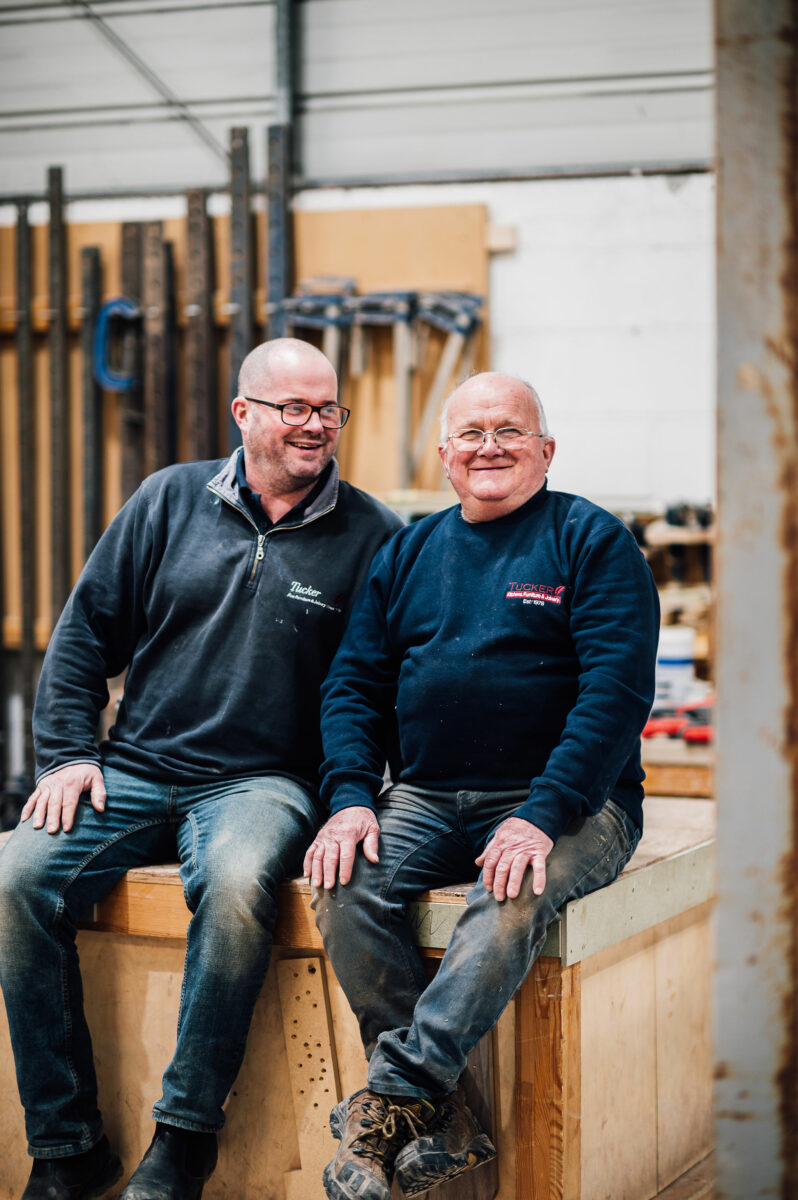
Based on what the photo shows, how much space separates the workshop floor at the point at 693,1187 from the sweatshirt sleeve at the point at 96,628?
1385mm

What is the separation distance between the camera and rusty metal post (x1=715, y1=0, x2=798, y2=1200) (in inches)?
45.8

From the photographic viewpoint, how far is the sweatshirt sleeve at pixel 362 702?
220cm

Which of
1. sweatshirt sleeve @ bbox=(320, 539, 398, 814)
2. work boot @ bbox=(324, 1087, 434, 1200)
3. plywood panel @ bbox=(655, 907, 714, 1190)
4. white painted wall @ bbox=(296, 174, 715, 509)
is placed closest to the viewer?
work boot @ bbox=(324, 1087, 434, 1200)

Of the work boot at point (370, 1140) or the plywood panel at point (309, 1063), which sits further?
the plywood panel at point (309, 1063)

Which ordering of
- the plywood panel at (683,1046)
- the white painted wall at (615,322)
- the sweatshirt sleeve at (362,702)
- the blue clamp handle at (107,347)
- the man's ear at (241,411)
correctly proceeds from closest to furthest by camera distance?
the sweatshirt sleeve at (362,702)
the plywood panel at (683,1046)
the man's ear at (241,411)
the white painted wall at (615,322)
the blue clamp handle at (107,347)

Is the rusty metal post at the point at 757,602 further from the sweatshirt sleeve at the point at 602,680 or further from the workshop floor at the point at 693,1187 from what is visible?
the workshop floor at the point at 693,1187

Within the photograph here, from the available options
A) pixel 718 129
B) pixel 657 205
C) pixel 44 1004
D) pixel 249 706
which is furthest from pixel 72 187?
pixel 718 129

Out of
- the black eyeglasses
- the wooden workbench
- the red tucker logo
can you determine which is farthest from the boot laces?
the black eyeglasses

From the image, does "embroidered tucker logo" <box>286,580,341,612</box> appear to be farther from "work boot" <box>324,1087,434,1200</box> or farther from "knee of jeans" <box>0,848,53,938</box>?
"work boot" <box>324,1087,434,1200</box>

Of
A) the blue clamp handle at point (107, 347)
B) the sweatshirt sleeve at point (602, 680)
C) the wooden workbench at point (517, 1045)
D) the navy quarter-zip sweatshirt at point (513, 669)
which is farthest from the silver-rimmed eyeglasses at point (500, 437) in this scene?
the blue clamp handle at point (107, 347)

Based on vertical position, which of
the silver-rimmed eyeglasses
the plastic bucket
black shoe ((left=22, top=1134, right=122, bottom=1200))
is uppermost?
the silver-rimmed eyeglasses

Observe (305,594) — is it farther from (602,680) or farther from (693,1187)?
(693,1187)

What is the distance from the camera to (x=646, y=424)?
17.2 ft

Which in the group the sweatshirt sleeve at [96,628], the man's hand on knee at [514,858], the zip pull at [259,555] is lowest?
the man's hand on knee at [514,858]
